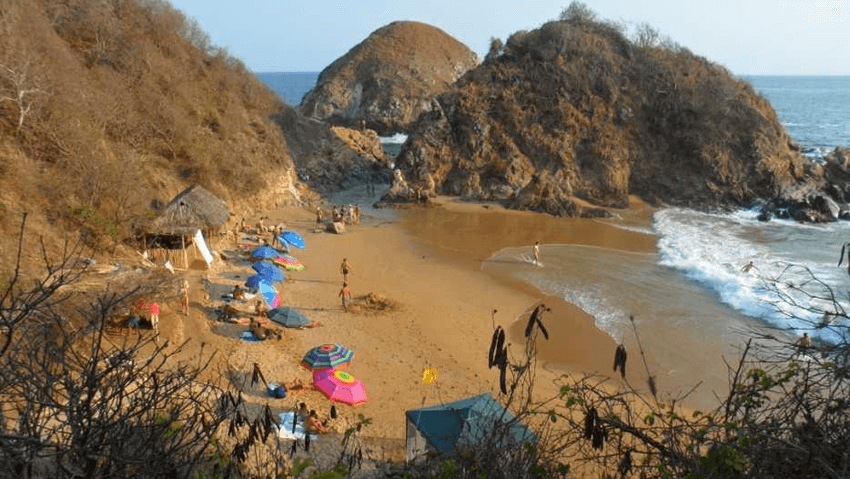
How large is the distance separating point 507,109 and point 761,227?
15504mm

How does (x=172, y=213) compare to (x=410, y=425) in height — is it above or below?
above

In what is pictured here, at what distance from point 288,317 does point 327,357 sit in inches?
105

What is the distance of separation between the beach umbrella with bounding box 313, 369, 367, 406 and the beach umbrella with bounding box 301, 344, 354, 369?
0.95ft

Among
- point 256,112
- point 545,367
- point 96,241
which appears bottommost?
point 545,367

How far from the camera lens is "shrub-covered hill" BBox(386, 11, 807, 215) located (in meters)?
32.9

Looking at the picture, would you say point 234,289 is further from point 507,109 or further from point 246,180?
point 507,109

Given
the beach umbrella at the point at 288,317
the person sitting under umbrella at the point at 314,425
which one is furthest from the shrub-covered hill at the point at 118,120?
the person sitting under umbrella at the point at 314,425

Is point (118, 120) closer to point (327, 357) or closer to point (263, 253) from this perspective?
point (263, 253)

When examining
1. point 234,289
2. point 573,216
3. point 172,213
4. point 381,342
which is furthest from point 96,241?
point 573,216

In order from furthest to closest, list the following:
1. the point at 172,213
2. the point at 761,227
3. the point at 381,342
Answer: the point at 761,227, the point at 172,213, the point at 381,342

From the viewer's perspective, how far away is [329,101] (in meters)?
69.6

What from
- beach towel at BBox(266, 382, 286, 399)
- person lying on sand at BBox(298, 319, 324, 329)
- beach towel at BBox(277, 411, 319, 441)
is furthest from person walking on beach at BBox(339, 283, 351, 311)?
beach towel at BBox(277, 411, 319, 441)

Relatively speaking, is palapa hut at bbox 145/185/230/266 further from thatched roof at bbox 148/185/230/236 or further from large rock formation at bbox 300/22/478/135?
large rock formation at bbox 300/22/478/135

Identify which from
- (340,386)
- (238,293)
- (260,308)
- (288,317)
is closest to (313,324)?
(288,317)
